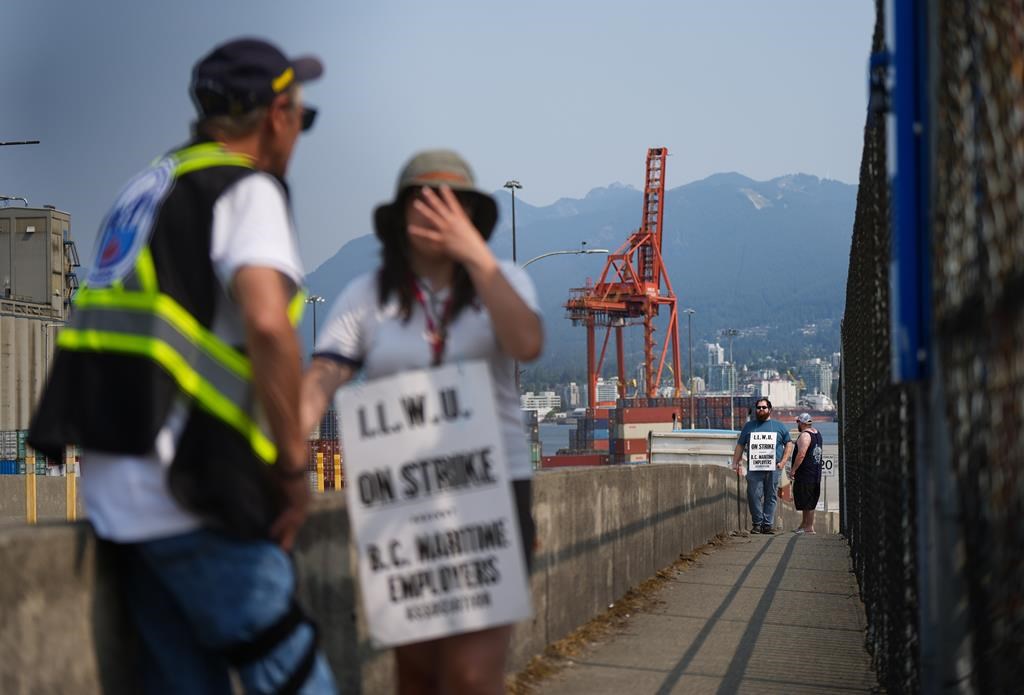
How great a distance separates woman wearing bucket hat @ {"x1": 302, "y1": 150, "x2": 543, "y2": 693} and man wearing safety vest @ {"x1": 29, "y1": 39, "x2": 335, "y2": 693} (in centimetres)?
52

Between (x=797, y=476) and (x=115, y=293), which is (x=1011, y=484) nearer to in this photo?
(x=115, y=293)

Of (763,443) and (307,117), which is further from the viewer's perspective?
(763,443)

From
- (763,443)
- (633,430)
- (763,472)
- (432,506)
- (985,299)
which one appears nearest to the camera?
(985,299)

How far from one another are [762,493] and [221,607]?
1594 cm

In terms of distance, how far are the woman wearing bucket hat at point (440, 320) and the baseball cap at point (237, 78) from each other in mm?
509

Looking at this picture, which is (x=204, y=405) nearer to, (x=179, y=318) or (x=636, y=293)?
(x=179, y=318)

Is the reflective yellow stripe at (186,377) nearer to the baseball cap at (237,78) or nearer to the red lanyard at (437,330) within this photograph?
the baseball cap at (237,78)

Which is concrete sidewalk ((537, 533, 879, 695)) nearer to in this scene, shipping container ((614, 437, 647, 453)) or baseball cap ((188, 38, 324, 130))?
baseball cap ((188, 38, 324, 130))

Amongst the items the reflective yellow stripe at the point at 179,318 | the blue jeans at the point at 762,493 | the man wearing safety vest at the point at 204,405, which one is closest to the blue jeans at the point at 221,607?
the man wearing safety vest at the point at 204,405

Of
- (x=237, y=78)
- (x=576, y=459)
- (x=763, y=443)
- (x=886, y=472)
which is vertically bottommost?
(x=576, y=459)

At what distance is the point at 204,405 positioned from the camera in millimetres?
2416

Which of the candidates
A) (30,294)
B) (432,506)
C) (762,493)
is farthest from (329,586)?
(30,294)

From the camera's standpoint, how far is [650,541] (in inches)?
407

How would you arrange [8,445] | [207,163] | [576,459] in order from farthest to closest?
[576,459] < [8,445] < [207,163]
